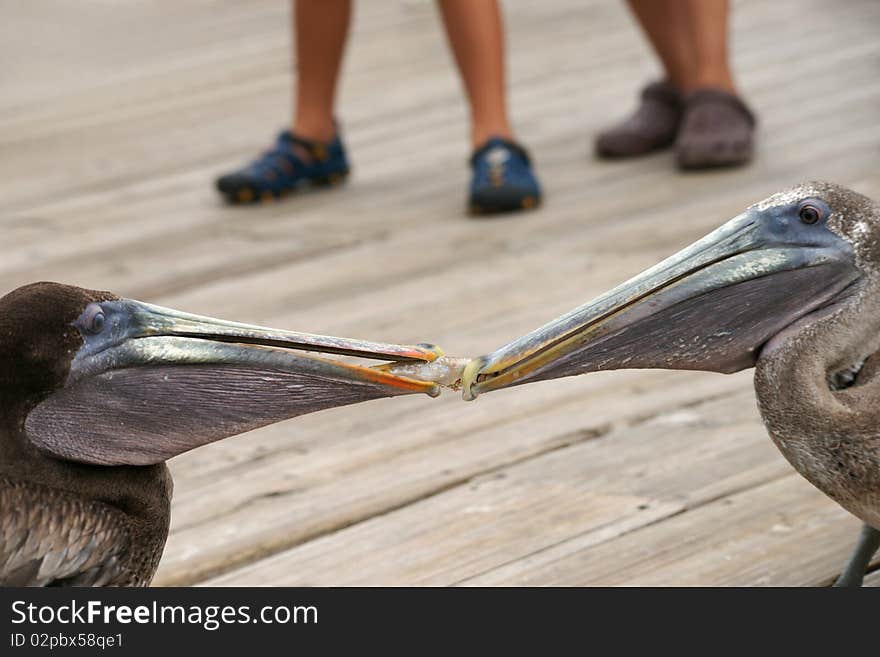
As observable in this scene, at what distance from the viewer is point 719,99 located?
5398 mm

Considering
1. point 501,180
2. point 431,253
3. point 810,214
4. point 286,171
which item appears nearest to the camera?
point 810,214

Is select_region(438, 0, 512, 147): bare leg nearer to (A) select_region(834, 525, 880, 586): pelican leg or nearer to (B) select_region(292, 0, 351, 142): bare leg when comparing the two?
(B) select_region(292, 0, 351, 142): bare leg

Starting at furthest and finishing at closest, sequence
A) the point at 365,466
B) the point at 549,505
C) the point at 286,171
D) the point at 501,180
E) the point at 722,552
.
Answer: the point at 286,171 < the point at 501,180 < the point at 365,466 < the point at 549,505 < the point at 722,552

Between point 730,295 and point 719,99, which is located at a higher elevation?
point 719,99

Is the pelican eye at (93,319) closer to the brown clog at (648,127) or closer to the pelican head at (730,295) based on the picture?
the pelican head at (730,295)

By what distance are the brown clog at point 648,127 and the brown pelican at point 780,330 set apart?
326 cm

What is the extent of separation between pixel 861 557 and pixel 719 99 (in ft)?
9.88

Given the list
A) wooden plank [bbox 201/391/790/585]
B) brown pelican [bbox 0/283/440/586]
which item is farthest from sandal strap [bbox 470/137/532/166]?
brown pelican [bbox 0/283/440/586]

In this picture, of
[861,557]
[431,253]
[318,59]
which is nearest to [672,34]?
[318,59]

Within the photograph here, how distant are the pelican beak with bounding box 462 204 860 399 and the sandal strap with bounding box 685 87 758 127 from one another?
3063 mm

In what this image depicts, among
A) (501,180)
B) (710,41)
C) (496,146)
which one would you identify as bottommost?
(501,180)

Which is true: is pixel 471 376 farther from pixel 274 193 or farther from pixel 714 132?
pixel 274 193

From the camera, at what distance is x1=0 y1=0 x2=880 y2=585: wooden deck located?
2979mm

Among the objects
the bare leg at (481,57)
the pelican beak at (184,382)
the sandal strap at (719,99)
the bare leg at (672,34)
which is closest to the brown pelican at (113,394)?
the pelican beak at (184,382)
